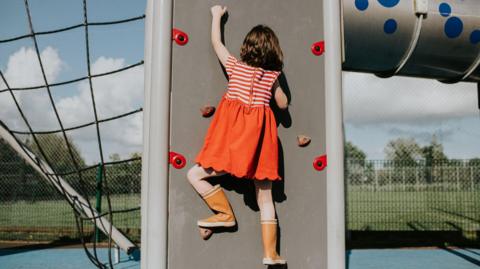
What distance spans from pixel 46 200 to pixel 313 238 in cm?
752

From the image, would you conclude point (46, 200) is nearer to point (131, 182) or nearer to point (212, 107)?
point (131, 182)

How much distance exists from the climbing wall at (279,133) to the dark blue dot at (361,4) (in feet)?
3.31

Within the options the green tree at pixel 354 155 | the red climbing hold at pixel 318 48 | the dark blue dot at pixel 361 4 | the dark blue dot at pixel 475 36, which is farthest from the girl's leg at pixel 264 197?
the green tree at pixel 354 155

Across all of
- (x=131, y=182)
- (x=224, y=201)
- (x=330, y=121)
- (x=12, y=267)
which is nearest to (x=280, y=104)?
(x=330, y=121)

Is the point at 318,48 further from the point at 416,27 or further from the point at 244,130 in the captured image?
the point at 416,27

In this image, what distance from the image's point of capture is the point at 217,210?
5.46 feet

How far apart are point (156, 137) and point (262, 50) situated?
1.79ft

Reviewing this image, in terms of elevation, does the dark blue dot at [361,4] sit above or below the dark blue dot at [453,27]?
above

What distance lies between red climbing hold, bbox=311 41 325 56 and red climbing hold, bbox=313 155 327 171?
1.50 feet

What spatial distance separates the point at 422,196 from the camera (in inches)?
318

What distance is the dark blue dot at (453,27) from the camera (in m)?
2.86

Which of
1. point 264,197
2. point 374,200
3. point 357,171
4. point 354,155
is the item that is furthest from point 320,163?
point 354,155

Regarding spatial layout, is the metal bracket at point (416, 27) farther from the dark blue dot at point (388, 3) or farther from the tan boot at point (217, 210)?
the tan boot at point (217, 210)

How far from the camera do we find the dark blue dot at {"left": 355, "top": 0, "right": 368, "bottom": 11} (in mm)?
2770
